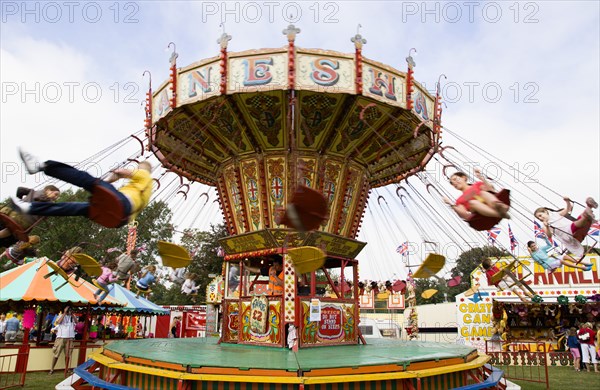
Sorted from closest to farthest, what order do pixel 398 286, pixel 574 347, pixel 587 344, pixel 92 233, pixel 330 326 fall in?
pixel 330 326
pixel 398 286
pixel 587 344
pixel 574 347
pixel 92 233

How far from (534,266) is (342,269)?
10738mm

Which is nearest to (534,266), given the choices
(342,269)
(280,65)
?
(342,269)

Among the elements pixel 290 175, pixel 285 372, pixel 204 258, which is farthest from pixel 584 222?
pixel 204 258

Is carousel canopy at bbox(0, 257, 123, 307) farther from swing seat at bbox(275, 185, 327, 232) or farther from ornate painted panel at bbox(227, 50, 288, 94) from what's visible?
swing seat at bbox(275, 185, 327, 232)

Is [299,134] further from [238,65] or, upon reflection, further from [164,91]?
[164,91]

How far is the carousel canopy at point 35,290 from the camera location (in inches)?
453

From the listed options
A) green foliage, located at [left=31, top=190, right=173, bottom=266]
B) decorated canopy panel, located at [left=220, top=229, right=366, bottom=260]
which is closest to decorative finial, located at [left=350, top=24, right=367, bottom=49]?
decorated canopy panel, located at [left=220, top=229, right=366, bottom=260]

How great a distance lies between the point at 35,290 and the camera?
11.9 metres

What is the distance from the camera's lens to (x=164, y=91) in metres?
9.95

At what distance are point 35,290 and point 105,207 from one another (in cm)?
870

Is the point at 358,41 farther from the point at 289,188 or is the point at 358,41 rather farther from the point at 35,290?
the point at 35,290

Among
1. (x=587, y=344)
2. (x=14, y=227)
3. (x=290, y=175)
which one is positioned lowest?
(x=587, y=344)

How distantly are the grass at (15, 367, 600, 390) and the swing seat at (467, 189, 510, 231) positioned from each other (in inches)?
254

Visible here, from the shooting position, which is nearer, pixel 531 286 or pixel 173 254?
pixel 173 254
